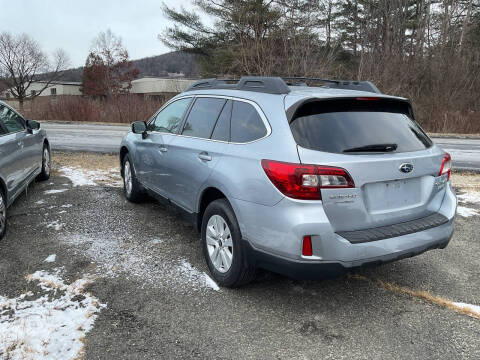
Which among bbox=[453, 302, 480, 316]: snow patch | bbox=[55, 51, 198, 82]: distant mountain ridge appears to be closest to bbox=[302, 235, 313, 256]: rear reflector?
bbox=[453, 302, 480, 316]: snow patch

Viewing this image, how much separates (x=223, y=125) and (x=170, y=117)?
1.40m

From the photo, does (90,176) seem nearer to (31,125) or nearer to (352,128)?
(31,125)

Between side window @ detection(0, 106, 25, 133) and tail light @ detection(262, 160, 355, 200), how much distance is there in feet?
14.6

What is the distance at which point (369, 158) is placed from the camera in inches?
115

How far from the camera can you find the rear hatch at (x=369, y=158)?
2836 millimetres

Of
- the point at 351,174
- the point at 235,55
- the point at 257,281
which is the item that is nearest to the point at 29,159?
the point at 257,281

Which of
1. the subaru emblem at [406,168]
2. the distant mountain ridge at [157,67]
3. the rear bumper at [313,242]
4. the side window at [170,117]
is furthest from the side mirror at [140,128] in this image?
the distant mountain ridge at [157,67]

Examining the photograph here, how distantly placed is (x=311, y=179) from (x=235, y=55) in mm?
21587

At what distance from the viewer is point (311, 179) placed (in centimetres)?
278

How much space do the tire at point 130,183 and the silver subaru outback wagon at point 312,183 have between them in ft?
7.04

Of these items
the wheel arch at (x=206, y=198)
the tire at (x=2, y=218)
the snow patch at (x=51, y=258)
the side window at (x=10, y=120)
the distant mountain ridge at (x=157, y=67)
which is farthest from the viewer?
the distant mountain ridge at (x=157, y=67)

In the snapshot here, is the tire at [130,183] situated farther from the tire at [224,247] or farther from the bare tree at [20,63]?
the bare tree at [20,63]

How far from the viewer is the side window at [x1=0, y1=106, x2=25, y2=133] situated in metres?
5.58

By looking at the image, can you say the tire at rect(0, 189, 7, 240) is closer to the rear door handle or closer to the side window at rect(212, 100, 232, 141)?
the rear door handle
